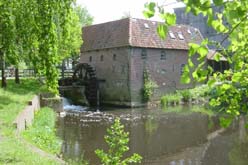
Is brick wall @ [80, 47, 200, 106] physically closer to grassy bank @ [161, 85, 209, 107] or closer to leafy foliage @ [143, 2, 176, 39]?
grassy bank @ [161, 85, 209, 107]

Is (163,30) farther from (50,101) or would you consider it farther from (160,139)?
(50,101)

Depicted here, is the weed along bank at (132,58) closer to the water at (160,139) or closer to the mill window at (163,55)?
the mill window at (163,55)

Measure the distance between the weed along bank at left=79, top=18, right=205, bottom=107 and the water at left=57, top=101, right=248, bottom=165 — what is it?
19.7 feet

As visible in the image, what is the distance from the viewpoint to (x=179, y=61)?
30656mm

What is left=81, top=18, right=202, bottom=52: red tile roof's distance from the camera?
27.3 metres

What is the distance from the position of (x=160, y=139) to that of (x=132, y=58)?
12856 mm

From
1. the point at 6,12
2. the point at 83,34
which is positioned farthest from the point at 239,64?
the point at 83,34

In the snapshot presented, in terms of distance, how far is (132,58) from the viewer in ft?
87.9

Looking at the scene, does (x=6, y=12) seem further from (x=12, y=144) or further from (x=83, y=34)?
(x=83, y=34)

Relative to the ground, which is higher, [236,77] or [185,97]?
[236,77]

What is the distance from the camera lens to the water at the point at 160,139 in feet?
37.6

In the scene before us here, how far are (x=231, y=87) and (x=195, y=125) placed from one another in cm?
1588

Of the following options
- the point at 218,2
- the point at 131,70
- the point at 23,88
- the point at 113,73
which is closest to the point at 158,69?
the point at 131,70

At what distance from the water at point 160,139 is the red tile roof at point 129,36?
303 inches
